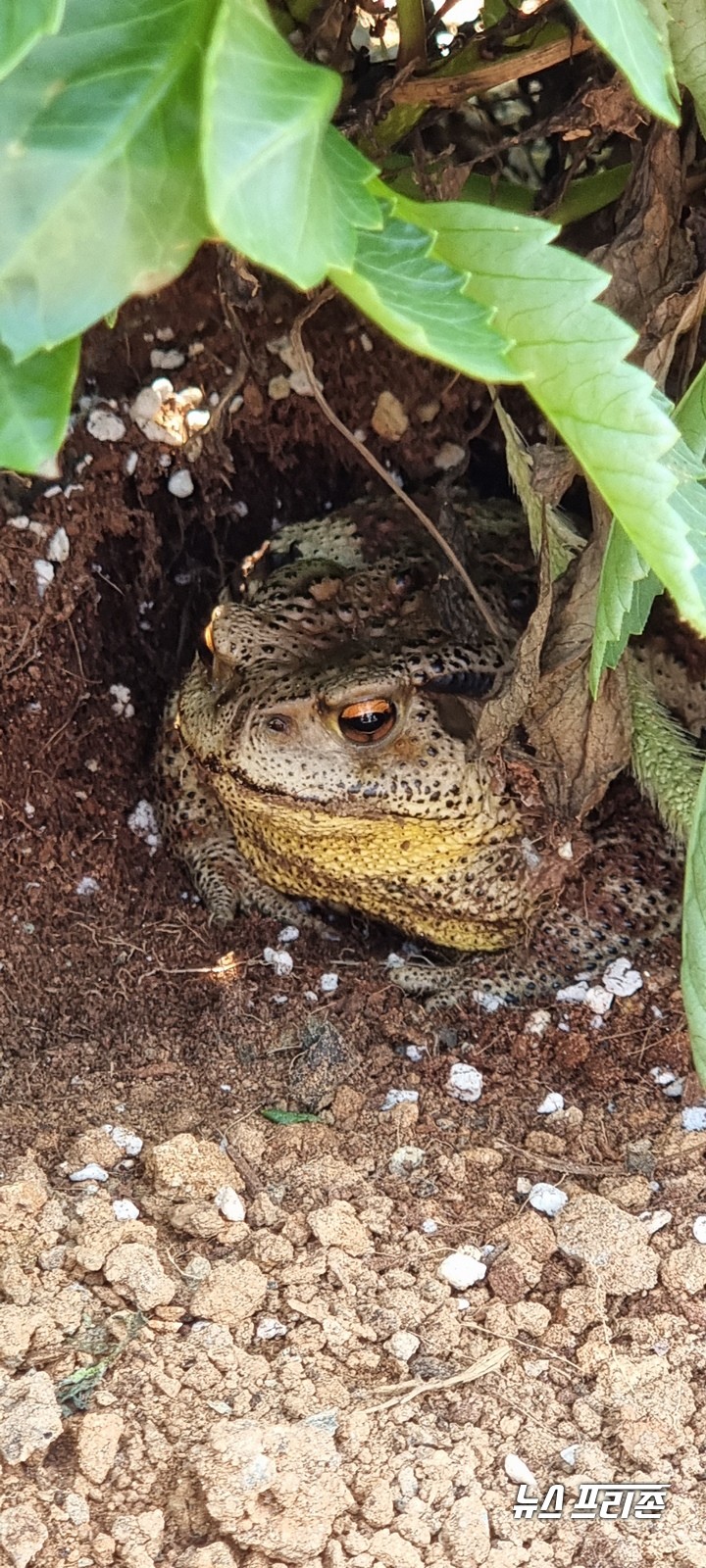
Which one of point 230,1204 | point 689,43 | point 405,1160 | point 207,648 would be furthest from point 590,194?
point 230,1204

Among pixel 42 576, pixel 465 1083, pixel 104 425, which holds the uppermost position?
pixel 104 425

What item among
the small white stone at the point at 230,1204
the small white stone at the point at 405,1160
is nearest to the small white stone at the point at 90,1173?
the small white stone at the point at 230,1204

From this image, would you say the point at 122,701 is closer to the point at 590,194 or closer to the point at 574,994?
the point at 574,994

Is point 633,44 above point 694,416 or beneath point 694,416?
above

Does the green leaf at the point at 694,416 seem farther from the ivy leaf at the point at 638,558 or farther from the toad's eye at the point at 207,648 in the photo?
the toad's eye at the point at 207,648

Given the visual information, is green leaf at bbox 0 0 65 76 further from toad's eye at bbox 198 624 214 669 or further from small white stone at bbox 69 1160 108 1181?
toad's eye at bbox 198 624 214 669

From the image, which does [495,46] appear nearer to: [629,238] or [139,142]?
[629,238]

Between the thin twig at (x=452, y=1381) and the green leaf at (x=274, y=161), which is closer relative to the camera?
the green leaf at (x=274, y=161)

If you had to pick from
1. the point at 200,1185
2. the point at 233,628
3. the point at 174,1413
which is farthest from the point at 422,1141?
the point at 233,628
